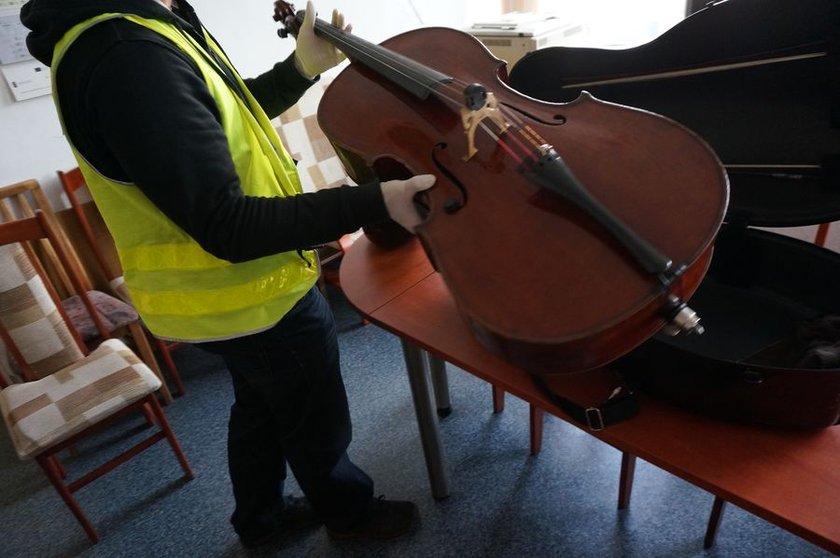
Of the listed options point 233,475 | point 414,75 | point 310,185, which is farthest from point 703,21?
point 310,185

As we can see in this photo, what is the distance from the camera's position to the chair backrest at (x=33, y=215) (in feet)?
6.01

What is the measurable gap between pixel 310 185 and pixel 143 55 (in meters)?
1.63

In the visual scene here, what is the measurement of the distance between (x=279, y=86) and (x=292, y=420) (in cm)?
73

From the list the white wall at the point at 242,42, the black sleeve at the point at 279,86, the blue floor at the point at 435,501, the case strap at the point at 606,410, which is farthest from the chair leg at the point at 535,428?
the black sleeve at the point at 279,86

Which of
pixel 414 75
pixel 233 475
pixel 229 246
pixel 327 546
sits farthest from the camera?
pixel 327 546

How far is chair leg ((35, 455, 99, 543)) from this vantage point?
1.41 m

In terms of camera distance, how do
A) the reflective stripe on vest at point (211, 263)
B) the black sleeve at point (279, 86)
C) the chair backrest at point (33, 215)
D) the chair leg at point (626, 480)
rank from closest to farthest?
the reflective stripe on vest at point (211, 263)
the black sleeve at point (279, 86)
the chair leg at point (626, 480)
the chair backrest at point (33, 215)

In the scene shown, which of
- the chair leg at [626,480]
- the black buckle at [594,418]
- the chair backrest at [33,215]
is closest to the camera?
the black buckle at [594,418]

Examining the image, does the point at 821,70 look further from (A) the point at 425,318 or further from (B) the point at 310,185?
(B) the point at 310,185

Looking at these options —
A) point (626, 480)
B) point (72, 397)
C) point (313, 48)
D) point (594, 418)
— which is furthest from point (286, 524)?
point (313, 48)

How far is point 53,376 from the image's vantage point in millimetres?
1547

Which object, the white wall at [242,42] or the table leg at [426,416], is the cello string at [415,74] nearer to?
the table leg at [426,416]

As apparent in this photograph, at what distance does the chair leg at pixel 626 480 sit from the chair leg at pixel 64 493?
1.48 meters

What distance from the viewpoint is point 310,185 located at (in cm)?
231
